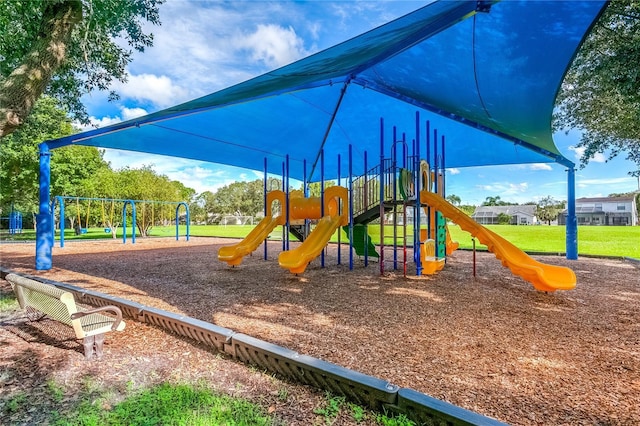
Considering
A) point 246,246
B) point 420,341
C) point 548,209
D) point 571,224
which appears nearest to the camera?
point 420,341

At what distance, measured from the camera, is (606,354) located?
9.74ft

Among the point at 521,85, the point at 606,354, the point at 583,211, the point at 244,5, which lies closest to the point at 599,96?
the point at 521,85

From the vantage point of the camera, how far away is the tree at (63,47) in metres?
4.11

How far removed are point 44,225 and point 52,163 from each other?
44.9ft

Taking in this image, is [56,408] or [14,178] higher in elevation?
[14,178]

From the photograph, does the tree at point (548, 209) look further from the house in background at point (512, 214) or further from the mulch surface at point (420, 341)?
the mulch surface at point (420, 341)

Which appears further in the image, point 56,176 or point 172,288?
point 56,176

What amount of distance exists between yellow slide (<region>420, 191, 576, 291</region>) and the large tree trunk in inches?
255

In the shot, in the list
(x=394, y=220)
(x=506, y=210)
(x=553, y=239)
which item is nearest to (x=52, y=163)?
(x=394, y=220)

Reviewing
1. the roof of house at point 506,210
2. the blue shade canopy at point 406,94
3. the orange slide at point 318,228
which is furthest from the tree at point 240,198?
the orange slide at point 318,228

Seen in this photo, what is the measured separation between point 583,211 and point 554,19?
2509 inches

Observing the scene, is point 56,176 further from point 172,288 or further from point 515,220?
point 515,220

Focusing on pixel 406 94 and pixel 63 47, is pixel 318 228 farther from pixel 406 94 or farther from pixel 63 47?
pixel 63 47

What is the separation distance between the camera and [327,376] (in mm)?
2289
